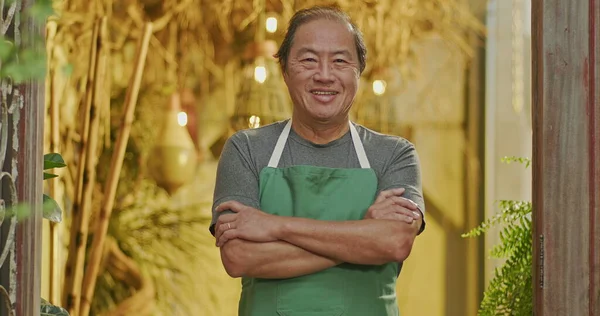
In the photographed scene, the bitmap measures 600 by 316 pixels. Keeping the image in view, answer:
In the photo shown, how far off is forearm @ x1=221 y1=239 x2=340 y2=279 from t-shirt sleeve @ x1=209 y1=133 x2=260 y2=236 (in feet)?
0.37

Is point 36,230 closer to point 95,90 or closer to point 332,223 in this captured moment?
point 332,223

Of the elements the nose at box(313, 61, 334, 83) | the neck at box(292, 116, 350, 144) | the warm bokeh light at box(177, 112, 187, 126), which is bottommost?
the neck at box(292, 116, 350, 144)

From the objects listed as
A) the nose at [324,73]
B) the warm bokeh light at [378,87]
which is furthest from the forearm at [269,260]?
the warm bokeh light at [378,87]

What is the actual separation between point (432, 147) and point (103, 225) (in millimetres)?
1649

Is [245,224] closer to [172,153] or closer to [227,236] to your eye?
[227,236]

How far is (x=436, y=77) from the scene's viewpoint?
416cm

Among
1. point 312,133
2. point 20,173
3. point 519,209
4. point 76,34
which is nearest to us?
point 20,173

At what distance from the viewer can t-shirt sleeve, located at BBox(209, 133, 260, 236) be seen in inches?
75.4

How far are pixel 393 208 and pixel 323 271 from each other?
0.19m

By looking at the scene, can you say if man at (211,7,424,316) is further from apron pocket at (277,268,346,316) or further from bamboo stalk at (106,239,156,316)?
bamboo stalk at (106,239,156,316)

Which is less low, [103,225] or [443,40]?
[443,40]

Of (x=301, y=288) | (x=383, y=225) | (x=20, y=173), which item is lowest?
(x=301, y=288)

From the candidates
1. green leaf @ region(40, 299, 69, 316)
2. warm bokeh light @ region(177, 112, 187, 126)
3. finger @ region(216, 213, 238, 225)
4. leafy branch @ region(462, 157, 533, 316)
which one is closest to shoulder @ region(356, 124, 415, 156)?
finger @ region(216, 213, 238, 225)

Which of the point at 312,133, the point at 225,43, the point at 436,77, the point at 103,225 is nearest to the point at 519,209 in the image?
the point at 312,133
